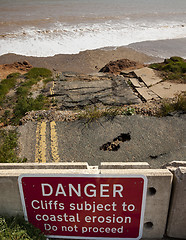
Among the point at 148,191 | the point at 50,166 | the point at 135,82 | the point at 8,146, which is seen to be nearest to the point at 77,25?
the point at 135,82

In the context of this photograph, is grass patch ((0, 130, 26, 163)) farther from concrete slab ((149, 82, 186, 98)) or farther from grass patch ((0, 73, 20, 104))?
concrete slab ((149, 82, 186, 98))

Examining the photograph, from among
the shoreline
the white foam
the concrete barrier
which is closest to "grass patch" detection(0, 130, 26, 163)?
the concrete barrier

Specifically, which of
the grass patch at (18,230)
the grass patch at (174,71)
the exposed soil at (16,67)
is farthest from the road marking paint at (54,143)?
the exposed soil at (16,67)

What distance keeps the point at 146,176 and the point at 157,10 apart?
35.8m

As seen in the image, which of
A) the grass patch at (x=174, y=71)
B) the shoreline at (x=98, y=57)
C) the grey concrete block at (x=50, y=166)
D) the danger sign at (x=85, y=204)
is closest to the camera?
the danger sign at (x=85, y=204)

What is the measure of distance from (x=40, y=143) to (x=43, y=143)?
0.07 meters

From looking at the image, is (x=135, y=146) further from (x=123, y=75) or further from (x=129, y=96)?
(x=123, y=75)

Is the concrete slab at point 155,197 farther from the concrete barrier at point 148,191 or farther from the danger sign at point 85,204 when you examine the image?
the danger sign at point 85,204

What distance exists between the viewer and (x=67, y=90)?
9.03m

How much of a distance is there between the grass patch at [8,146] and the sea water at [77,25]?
10568mm

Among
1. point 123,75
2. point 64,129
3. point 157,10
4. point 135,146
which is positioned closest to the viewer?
point 135,146

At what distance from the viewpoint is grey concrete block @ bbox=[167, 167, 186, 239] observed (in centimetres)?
271

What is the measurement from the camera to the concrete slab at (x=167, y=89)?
8500 millimetres

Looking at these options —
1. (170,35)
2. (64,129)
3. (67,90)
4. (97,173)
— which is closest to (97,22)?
(170,35)
